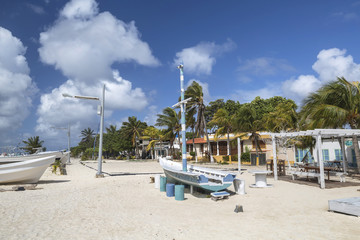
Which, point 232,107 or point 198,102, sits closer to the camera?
point 198,102

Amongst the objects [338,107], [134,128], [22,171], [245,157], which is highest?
[134,128]

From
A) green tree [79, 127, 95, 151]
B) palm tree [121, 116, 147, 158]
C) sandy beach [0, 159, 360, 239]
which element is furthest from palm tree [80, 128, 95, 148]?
sandy beach [0, 159, 360, 239]

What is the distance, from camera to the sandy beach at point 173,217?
488 centimetres

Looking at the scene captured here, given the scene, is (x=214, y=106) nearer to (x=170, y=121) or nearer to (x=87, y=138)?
(x=170, y=121)

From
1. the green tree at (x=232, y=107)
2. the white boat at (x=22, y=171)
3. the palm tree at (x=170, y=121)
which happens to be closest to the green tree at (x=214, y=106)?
the green tree at (x=232, y=107)

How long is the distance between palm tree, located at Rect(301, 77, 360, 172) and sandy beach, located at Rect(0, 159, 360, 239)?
15.3 ft

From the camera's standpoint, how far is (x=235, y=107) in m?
44.3

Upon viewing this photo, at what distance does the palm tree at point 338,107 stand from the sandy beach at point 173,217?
15.3ft

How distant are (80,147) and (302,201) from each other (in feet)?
290

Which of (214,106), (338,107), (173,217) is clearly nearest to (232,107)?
(214,106)

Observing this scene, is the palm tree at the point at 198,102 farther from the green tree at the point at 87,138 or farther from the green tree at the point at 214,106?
the green tree at the point at 87,138

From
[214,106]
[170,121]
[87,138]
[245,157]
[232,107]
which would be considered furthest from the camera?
[87,138]

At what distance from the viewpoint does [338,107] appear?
12.8 meters

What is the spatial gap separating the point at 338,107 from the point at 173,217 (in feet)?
36.4
